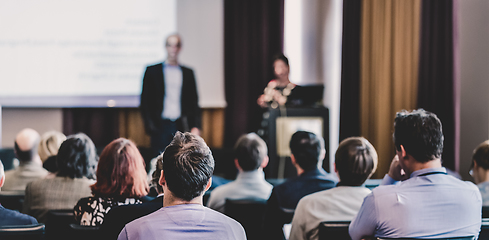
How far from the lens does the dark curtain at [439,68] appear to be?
417 centimetres

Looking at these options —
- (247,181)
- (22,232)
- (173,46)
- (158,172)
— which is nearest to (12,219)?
(22,232)

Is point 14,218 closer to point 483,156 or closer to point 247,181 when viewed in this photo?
point 247,181

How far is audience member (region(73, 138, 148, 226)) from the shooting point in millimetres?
1999

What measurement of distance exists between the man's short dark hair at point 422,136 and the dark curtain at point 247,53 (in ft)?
13.5

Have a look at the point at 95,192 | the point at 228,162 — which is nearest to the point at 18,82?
the point at 228,162

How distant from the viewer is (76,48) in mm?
5516

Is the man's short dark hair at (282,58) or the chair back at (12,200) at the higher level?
the man's short dark hair at (282,58)

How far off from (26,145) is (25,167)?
0.14 metres

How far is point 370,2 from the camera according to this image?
5.14m

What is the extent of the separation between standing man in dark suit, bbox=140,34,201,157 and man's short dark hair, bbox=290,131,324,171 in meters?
2.43

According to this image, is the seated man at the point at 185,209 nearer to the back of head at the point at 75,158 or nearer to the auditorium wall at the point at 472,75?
the back of head at the point at 75,158

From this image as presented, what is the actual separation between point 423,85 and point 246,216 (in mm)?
2929

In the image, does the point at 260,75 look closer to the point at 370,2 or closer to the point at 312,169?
the point at 370,2

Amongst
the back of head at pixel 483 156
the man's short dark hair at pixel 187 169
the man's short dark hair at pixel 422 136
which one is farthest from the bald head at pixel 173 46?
the man's short dark hair at pixel 187 169
